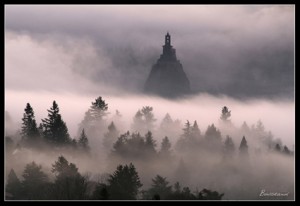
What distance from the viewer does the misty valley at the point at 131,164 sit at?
205ft

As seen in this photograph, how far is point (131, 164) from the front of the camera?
67375 millimetres

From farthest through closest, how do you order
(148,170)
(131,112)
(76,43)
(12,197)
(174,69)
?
1. (76,43)
2. (174,69)
3. (131,112)
4. (148,170)
5. (12,197)

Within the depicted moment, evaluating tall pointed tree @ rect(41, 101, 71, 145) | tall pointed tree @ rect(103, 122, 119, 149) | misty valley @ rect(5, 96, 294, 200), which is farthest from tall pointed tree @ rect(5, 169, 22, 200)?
tall pointed tree @ rect(103, 122, 119, 149)

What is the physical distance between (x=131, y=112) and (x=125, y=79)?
4501 cm

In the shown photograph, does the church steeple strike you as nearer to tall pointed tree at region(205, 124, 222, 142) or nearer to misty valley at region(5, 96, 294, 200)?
misty valley at region(5, 96, 294, 200)

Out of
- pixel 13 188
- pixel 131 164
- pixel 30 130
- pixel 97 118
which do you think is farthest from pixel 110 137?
pixel 13 188

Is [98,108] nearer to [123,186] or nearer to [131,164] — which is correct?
[131,164]

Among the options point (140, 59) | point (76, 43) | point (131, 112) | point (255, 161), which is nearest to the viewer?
point (255, 161)

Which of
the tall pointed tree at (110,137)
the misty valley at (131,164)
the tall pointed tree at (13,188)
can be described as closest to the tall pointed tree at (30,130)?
the misty valley at (131,164)

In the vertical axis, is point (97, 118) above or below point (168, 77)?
below

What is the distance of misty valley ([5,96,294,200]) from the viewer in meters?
62.6

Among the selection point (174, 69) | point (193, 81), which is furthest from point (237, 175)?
point (193, 81)

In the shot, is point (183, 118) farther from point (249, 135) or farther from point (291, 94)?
point (291, 94)

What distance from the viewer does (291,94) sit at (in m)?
174
